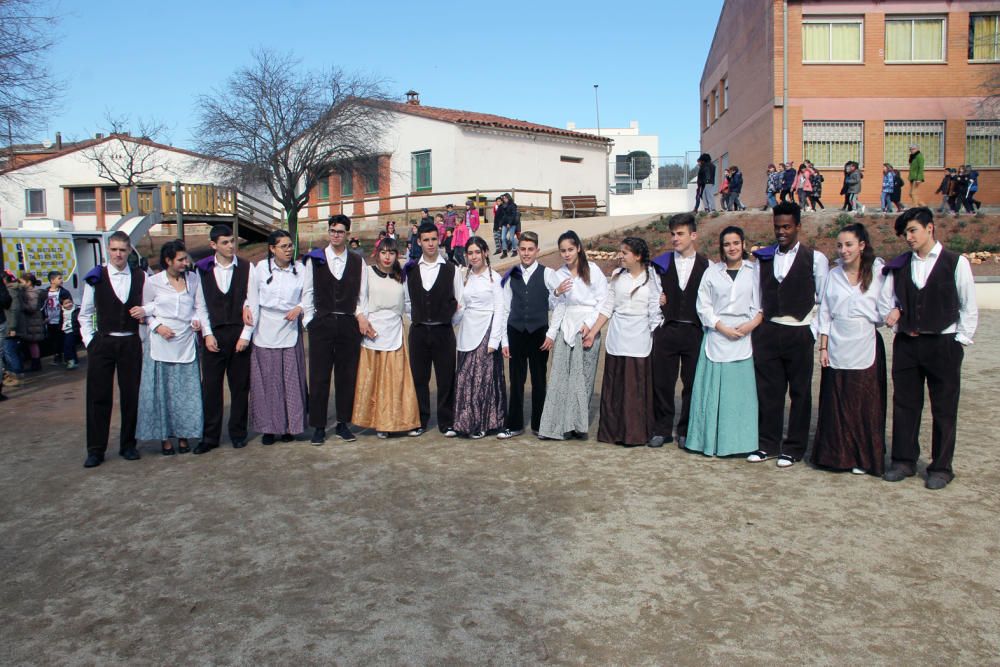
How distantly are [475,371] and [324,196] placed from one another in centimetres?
2889

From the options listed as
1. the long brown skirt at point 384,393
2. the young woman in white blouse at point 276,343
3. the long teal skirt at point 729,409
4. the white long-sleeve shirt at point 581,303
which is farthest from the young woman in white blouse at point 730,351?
the young woman in white blouse at point 276,343

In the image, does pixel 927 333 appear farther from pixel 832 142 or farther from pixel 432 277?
pixel 832 142

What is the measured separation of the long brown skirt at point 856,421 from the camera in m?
5.58

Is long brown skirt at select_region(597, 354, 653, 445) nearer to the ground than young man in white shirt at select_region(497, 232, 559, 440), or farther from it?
nearer to the ground

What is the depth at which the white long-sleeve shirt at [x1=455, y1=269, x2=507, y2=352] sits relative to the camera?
22.5ft

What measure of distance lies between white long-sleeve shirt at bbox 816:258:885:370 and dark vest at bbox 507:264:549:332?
7.38ft

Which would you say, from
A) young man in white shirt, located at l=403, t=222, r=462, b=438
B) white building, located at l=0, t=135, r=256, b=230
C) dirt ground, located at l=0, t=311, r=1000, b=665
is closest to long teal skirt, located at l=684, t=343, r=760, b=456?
dirt ground, located at l=0, t=311, r=1000, b=665

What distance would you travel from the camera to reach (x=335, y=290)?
6.80 meters

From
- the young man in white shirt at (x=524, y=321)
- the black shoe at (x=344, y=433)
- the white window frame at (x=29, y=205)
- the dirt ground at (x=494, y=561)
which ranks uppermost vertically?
the white window frame at (x=29, y=205)

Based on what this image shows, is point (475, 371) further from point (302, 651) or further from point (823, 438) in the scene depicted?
point (302, 651)

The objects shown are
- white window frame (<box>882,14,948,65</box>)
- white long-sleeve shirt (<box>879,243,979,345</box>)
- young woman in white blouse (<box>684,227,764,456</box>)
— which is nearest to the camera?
white long-sleeve shirt (<box>879,243,979,345</box>)

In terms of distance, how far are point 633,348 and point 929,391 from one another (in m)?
2.10

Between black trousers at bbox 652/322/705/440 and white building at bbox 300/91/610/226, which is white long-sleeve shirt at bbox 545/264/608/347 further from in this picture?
white building at bbox 300/91/610/226

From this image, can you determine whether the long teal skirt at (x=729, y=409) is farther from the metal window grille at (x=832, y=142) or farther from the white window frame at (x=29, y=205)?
the white window frame at (x=29, y=205)
